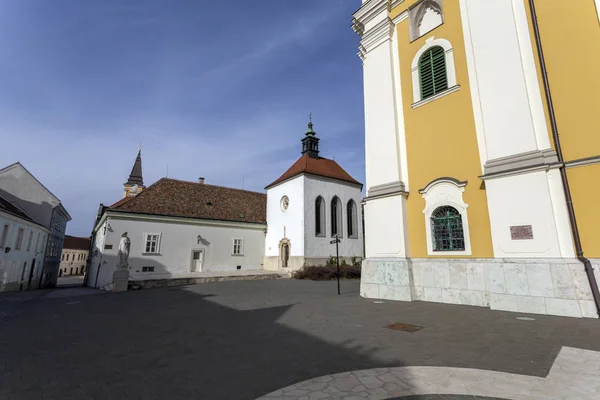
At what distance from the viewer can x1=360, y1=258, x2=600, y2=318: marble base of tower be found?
684 cm

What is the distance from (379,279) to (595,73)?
8394 millimetres

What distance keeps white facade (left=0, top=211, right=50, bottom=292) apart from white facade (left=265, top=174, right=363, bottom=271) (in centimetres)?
1878

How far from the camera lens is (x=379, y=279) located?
10.5 m

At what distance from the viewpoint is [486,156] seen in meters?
8.88

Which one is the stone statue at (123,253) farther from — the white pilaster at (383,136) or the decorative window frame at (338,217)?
the decorative window frame at (338,217)

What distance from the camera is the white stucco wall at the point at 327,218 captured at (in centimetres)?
2564

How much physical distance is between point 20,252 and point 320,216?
942 inches

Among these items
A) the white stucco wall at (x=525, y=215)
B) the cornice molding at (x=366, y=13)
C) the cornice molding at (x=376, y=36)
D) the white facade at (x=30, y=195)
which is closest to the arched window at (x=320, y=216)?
the cornice molding at (x=376, y=36)

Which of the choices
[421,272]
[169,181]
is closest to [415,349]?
[421,272]

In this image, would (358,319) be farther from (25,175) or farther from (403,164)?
(25,175)

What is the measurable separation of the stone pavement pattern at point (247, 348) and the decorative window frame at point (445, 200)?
6.63 ft

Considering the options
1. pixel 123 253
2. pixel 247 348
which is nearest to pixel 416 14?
pixel 247 348

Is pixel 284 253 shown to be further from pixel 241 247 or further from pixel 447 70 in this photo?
pixel 447 70

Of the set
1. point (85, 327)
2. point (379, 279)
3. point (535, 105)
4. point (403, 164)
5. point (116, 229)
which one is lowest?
point (85, 327)
